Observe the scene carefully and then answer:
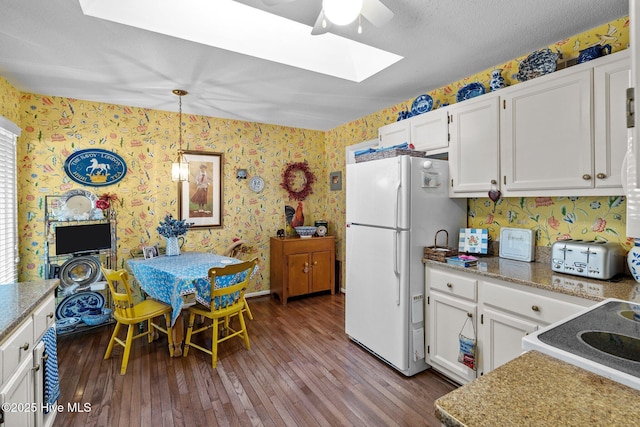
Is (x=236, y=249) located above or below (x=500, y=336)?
above

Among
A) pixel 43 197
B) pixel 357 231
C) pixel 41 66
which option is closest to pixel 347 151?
pixel 357 231

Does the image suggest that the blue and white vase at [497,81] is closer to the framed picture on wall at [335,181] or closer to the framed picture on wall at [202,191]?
the framed picture on wall at [335,181]

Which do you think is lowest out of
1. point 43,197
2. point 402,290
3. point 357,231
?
point 402,290

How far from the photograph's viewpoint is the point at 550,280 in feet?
5.74

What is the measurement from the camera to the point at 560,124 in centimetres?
188

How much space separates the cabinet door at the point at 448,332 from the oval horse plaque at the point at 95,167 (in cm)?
351

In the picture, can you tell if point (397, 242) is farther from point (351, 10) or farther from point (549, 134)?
point (351, 10)

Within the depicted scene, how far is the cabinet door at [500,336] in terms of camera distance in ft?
5.90

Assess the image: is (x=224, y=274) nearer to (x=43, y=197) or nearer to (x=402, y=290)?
(x=402, y=290)

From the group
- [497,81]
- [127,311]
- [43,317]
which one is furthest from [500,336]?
[127,311]

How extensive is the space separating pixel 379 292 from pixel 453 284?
590mm

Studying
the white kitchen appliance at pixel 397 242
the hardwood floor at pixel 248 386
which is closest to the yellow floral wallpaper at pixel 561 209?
the white kitchen appliance at pixel 397 242

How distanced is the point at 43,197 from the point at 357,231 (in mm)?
3208

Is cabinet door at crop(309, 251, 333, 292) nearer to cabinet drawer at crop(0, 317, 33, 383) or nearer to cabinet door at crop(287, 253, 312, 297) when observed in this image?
cabinet door at crop(287, 253, 312, 297)
